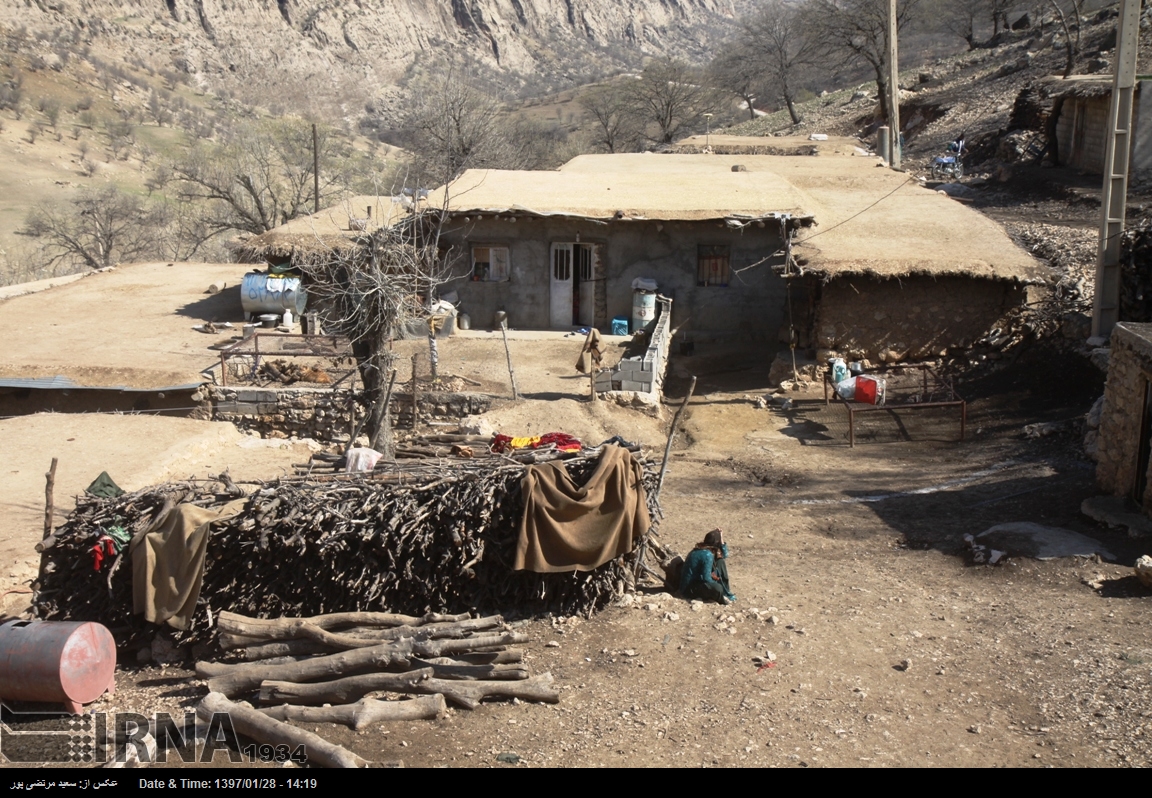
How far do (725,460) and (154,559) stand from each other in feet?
26.9

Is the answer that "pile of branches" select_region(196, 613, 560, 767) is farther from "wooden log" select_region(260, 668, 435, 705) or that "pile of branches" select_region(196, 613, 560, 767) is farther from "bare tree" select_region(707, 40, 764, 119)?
"bare tree" select_region(707, 40, 764, 119)

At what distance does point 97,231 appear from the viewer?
32281 millimetres

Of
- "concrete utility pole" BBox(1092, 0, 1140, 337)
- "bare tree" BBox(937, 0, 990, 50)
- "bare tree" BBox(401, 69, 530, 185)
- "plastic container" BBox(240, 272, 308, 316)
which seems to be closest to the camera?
"concrete utility pole" BBox(1092, 0, 1140, 337)

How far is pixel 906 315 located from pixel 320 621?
12.9 meters

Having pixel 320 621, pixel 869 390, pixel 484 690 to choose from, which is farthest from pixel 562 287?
pixel 484 690

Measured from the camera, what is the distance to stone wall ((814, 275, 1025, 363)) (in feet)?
58.3

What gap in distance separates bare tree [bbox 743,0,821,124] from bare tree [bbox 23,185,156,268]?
26.9 m

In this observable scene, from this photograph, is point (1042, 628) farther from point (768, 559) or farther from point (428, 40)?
point (428, 40)

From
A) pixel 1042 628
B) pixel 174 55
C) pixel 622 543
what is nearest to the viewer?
pixel 1042 628

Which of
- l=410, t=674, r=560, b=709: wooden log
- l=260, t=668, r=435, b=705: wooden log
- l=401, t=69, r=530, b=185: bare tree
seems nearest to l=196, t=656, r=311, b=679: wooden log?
l=260, t=668, r=435, b=705: wooden log

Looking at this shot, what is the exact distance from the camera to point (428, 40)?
236ft
